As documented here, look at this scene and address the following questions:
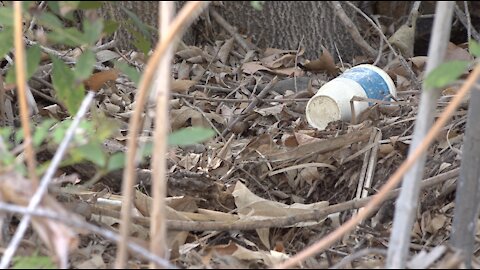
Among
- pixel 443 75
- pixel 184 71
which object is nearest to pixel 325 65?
pixel 184 71

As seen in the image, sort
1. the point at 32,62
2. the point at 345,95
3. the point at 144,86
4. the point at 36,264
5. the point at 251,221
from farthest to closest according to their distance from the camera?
the point at 345,95 → the point at 251,221 → the point at 32,62 → the point at 36,264 → the point at 144,86

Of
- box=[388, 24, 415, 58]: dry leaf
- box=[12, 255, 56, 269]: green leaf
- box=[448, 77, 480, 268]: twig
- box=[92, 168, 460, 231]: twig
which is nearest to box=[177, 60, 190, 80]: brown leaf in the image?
box=[388, 24, 415, 58]: dry leaf

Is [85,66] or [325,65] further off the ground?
[85,66]

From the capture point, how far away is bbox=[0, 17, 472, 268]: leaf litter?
1402 mm

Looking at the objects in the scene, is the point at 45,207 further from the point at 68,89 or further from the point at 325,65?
the point at 325,65

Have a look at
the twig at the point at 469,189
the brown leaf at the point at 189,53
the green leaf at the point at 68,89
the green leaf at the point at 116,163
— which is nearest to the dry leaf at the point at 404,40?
the brown leaf at the point at 189,53

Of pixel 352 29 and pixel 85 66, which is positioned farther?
pixel 352 29

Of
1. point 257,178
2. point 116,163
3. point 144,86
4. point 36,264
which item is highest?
point 144,86

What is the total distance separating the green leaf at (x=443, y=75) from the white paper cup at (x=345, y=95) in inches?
51.1

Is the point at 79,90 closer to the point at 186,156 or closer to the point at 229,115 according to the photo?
the point at 186,156

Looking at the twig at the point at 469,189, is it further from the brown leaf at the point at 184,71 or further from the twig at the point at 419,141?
the brown leaf at the point at 184,71

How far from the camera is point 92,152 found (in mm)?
939

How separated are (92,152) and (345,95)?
144 centimetres

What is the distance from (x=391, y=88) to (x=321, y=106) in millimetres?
238
